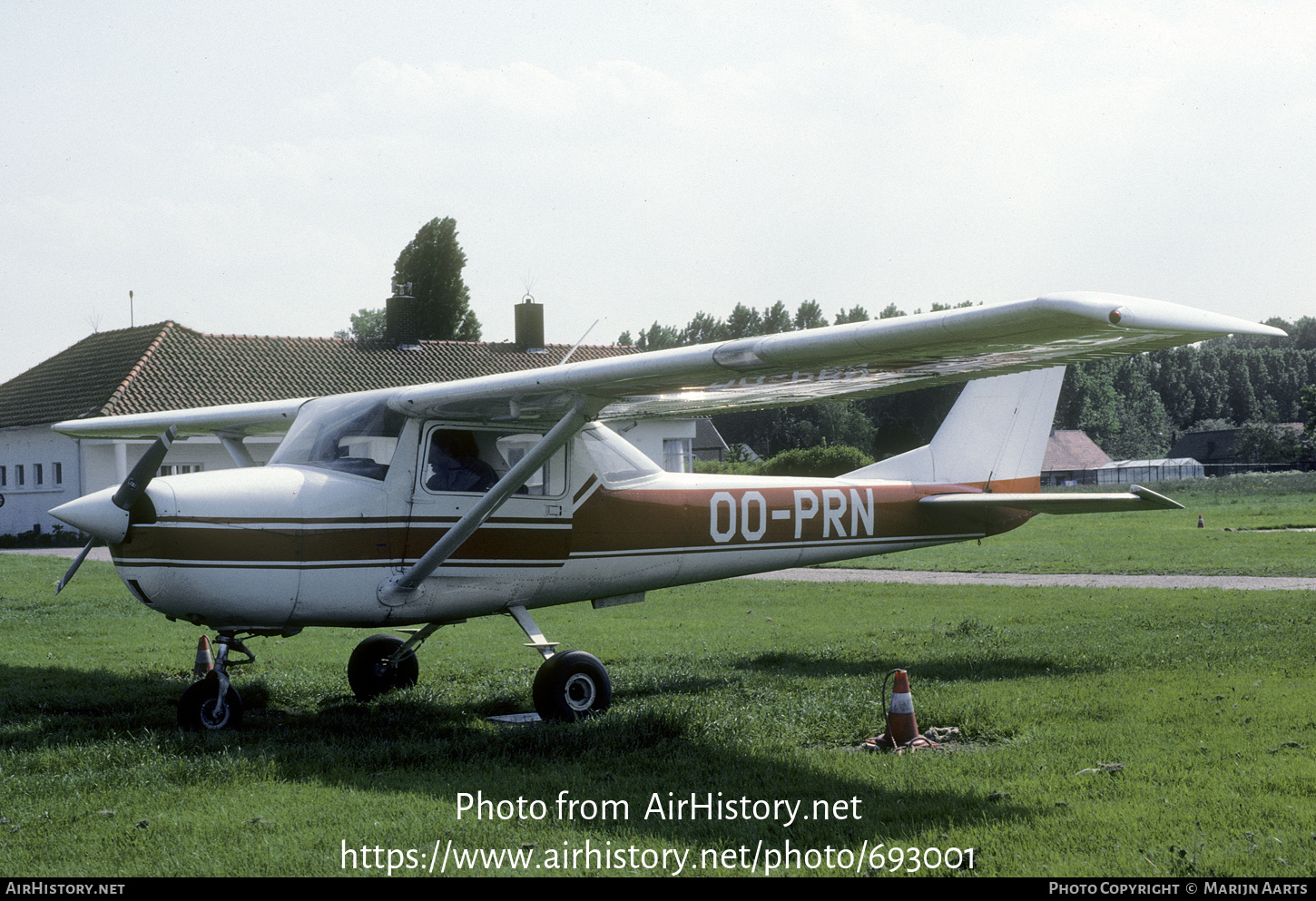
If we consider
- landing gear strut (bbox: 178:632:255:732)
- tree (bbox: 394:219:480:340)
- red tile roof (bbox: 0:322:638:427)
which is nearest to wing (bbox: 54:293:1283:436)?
landing gear strut (bbox: 178:632:255:732)

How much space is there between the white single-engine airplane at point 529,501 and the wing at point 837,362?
2 centimetres

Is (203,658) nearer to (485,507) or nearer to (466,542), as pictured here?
(466,542)

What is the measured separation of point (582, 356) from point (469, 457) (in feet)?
101

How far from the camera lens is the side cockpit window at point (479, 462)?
8.06m

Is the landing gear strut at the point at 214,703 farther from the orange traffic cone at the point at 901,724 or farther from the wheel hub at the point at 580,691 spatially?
the orange traffic cone at the point at 901,724

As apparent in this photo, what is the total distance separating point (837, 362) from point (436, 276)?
188 feet

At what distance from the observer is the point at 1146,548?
21984 mm

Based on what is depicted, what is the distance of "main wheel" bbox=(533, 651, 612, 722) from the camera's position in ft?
25.0

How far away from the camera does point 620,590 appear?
909cm

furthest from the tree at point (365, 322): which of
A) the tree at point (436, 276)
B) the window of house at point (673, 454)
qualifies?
the window of house at point (673, 454)

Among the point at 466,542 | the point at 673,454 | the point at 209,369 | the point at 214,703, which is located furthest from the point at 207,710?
the point at 673,454

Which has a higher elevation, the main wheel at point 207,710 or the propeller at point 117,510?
the propeller at point 117,510

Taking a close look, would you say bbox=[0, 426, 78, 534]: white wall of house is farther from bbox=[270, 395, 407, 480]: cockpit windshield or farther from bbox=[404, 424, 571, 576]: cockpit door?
bbox=[404, 424, 571, 576]: cockpit door

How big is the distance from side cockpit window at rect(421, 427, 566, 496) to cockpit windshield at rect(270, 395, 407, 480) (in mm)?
298
